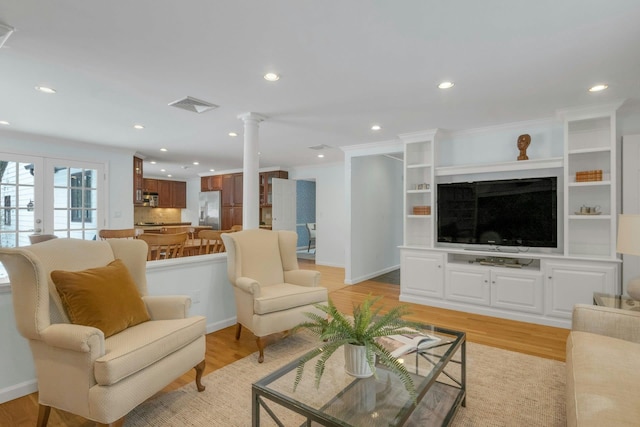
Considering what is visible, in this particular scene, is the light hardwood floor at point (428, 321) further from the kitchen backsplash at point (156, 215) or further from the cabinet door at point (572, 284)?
the kitchen backsplash at point (156, 215)

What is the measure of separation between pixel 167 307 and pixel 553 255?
3.87m

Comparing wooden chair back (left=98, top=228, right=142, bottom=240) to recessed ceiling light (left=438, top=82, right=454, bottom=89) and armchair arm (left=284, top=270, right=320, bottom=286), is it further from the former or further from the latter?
recessed ceiling light (left=438, top=82, right=454, bottom=89)

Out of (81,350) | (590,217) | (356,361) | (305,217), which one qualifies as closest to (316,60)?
(356,361)

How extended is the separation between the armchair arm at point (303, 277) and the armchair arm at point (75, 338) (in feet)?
6.22

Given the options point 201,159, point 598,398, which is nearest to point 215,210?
point 201,159

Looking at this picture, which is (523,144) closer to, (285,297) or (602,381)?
(602,381)

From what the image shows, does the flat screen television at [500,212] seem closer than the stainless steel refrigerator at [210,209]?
Yes

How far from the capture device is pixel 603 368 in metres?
1.61

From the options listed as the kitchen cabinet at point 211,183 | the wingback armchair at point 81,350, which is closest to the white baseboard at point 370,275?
the wingback armchair at point 81,350

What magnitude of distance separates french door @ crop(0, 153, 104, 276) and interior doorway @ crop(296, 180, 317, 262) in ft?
15.7

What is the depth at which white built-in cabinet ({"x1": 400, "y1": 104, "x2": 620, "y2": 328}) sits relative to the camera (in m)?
3.41

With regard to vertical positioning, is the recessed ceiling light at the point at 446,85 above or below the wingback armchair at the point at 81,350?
above

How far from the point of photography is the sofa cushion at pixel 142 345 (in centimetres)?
161

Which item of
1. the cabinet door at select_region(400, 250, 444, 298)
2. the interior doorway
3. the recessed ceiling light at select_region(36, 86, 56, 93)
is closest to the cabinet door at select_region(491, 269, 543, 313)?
the cabinet door at select_region(400, 250, 444, 298)
